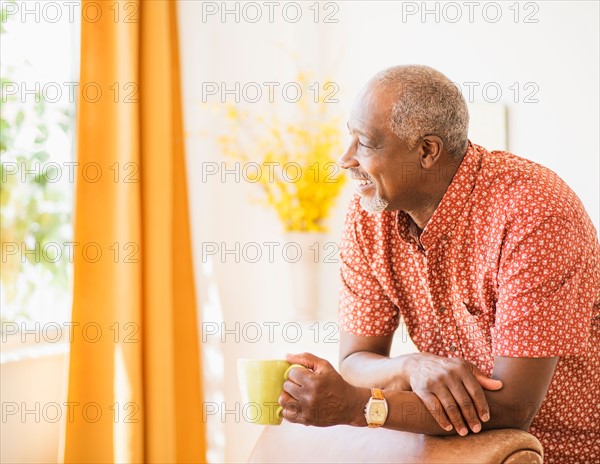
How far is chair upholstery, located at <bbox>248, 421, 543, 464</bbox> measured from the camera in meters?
1.26

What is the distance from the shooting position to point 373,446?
4.67ft

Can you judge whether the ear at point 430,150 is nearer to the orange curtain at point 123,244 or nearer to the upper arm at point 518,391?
the upper arm at point 518,391

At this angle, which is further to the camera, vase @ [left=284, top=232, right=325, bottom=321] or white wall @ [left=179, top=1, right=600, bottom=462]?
vase @ [left=284, top=232, right=325, bottom=321]

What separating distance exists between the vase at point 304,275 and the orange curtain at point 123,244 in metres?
0.56

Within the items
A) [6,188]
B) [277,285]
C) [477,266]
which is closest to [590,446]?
[477,266]

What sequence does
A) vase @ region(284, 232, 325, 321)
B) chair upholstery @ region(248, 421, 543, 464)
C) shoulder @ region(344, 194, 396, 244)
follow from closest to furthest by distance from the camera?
chair upholstery @ region(248, 421, 543, 464) → shoulder @ region(344, 194, 396, 244) → vase @ region(284, 232, 325, 321)

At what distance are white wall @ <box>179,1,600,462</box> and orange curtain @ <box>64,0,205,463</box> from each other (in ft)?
1.35

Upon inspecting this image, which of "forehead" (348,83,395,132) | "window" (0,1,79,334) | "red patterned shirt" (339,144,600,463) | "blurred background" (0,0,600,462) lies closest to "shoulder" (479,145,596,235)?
"red patterned shirt" (339,144,600,463)

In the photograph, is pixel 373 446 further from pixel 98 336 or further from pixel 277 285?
pixel 277 285

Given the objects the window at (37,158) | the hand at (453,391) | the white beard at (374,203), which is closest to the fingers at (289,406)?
the hand at (453,391)

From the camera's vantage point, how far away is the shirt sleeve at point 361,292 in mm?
1710

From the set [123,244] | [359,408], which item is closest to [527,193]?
[359,408]

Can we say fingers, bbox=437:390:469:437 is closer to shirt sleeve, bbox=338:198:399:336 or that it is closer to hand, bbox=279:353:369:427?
hand, bbox=279:353:369:427

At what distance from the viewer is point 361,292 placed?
67.8 inches
